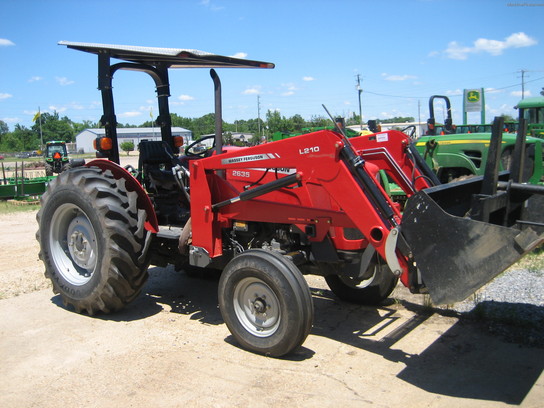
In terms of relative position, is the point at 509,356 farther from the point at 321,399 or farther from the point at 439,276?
the point at 321,399

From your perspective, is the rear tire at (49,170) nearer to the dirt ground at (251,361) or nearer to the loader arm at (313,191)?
the dirt ground at (251,361)

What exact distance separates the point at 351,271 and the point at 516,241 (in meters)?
1.63

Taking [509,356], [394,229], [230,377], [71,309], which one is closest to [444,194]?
[394,229]

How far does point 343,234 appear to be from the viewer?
4512 millimetres

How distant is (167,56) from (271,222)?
1.95 meters

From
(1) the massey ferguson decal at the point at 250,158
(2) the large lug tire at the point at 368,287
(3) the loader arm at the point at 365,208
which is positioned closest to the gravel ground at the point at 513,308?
(2) the large lug tire at the point at 368,287

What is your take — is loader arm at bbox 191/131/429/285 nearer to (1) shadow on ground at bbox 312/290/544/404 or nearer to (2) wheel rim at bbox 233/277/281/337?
(2) wheel rim at bbox 233/277/281/337

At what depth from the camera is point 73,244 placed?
209 inches

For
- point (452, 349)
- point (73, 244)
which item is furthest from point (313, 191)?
point (73, 244)

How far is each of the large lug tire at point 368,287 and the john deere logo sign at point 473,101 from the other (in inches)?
634

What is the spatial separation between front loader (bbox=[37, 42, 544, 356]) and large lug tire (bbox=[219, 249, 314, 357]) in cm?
1

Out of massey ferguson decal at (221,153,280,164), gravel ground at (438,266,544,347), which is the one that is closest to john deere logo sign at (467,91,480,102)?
gravel ground at (438,266,544,347)

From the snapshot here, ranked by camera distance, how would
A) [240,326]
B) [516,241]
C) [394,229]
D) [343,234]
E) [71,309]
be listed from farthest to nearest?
[71,309] < [343,234] < [240,326] < [394,229] < [516,241]

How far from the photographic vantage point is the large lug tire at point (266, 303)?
3.81m
